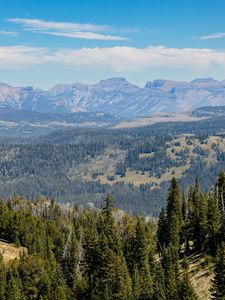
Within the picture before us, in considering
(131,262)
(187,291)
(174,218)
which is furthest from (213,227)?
(187,291)

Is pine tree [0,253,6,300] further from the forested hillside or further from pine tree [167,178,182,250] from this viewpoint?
pine tree [167,178,182,250]

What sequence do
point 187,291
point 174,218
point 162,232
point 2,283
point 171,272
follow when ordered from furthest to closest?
point 162,232, point 174,218, point 2,283, point 171,272, point 187,291

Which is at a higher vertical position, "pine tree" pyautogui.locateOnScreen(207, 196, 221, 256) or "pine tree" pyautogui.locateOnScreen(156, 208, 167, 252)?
"pine tree" pyautogui.locateOnScreen(207, 196, 221, 256)

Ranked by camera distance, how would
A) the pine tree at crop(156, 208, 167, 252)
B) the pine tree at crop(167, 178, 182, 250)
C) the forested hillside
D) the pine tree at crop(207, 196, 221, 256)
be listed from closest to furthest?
the forested hillside < the pine tree at crop(207, 196, 221, 256) < the pine tree at crop(167, 178, 182, 250) < the pine tree at crop(156, 208, 167, 252)

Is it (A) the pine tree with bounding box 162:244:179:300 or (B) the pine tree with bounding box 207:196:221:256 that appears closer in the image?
(A) the pine tree with bounding box 162:244:179:300

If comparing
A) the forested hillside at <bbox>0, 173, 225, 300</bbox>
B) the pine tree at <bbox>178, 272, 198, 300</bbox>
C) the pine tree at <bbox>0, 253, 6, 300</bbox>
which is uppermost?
the pine tree at <bbox>178, 272, 198, 300</bbox>

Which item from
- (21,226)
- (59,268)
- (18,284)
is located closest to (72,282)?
(59,268)

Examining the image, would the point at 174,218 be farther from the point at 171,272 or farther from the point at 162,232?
the point at 171,272

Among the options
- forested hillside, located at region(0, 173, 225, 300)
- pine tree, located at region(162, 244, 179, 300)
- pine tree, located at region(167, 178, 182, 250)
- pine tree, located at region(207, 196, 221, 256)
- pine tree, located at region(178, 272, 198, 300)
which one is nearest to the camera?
pine tree, located at region(178, 272, 198, 300)

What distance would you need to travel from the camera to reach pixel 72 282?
112m

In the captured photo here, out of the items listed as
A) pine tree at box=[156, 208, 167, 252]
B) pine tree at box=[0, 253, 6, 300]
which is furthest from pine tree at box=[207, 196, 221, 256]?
pine tree at box=[0, 253, 6, 300]

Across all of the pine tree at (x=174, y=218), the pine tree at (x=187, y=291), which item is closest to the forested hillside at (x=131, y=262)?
the pine tree at (x=174, y=218)

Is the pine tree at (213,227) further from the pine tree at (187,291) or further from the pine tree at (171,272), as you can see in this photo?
the pine tree at (187,291)

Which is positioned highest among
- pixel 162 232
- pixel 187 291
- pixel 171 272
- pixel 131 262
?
pixel 187 291
